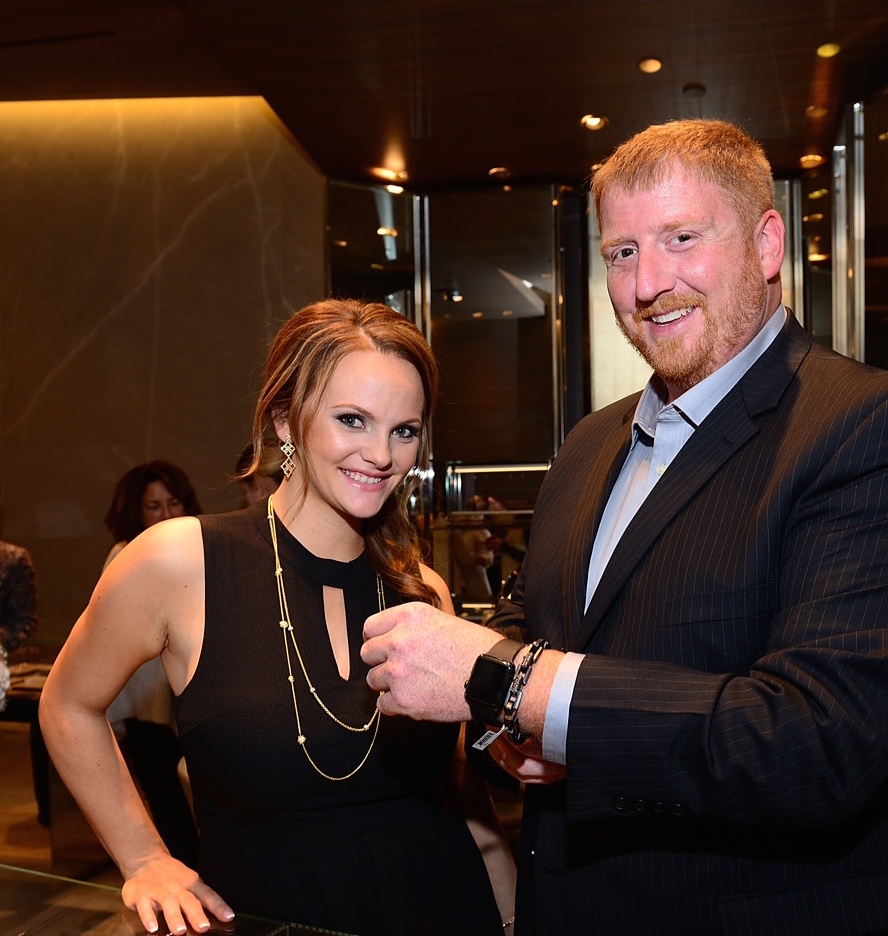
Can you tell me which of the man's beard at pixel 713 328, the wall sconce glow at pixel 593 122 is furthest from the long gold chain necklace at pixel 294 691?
the wall sconce glow at pixel 593 122

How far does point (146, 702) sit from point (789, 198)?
4338 mm

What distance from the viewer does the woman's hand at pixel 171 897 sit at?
4.44 ft

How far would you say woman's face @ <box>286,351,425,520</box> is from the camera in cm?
188

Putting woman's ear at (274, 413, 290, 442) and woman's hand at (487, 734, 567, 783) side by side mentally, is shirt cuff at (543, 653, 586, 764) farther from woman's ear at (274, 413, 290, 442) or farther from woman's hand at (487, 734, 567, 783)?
woman's ear at (274, 413, 290, 442)

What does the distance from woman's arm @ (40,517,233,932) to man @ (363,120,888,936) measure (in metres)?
0.62

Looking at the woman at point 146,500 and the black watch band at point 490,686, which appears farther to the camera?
the woman at point 146,500

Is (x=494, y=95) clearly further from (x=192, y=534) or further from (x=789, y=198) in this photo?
(x=192, y=534)

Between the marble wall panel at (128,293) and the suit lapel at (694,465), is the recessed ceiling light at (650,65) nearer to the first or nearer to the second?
the marble wall panel at (128,293)

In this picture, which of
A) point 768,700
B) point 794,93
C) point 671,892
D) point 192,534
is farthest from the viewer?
point 794,93

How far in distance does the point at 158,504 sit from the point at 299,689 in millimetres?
3505

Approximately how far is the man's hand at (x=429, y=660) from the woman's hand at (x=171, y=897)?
0.40 meters

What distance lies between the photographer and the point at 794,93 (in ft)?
15.0

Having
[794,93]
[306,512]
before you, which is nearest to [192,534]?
[306,512]

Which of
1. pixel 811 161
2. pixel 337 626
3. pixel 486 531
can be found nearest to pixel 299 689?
pixel 337 626
